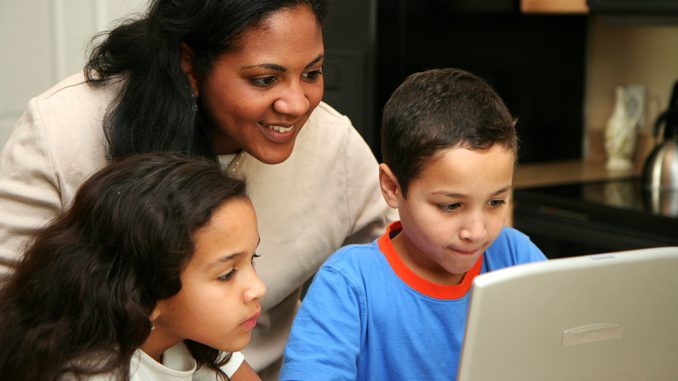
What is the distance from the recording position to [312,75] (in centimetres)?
148

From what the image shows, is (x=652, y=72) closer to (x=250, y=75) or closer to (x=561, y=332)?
(x=250, y=75)

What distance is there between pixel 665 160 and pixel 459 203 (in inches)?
62.7

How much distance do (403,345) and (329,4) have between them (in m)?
0.58

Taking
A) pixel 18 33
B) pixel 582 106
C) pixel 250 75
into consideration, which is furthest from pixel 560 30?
pixel 250 75

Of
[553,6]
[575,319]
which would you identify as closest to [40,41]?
[553,6]

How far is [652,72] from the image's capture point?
10.4 ft

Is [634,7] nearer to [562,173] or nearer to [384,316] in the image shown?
[562,173]

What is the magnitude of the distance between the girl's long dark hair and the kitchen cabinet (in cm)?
157

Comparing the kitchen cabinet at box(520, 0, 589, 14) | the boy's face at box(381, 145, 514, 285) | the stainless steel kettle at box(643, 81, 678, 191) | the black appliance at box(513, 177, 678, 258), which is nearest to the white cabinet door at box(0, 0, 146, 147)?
the kitchen cabinet at box(520, 0, 589, 14)

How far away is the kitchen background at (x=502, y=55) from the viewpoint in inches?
112

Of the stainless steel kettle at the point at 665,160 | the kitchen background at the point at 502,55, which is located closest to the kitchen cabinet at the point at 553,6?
the kitchen background at the point at 502,55

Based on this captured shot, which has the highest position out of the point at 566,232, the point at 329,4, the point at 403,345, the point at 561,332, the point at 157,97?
the point at 329,4

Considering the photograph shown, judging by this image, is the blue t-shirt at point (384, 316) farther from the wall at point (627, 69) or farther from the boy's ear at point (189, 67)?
the wall at point (627, 69)

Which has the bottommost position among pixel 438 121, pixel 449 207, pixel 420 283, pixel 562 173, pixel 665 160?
pixel 562 173
